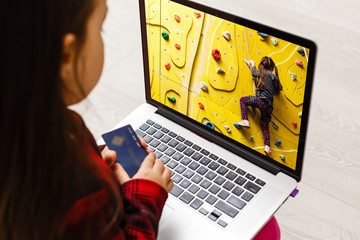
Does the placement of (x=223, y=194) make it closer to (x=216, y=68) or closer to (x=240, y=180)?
(x=240, y=180)

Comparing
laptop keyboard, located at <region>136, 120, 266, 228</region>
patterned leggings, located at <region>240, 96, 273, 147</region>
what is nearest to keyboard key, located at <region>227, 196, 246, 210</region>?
laptop keyboard, located at <region>136, 120, 266, 228</region>

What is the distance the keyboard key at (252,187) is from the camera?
730 millimetres

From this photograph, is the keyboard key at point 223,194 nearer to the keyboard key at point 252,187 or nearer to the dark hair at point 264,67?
the keyboard key at point 252,187

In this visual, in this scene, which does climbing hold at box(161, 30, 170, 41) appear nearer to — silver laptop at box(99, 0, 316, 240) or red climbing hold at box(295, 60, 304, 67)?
silver laptop at box(99, 0, 316, 240)

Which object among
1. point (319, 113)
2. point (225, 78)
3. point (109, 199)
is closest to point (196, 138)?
point (225, 78)

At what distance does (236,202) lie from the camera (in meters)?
0.71

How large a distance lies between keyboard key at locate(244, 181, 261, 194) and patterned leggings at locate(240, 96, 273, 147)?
0.07m

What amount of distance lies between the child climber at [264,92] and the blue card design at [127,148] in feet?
0.57

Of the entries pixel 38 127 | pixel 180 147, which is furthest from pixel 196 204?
pixel 38 127

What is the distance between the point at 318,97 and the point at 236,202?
649 mm

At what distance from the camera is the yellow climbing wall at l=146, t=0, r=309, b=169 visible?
63cm

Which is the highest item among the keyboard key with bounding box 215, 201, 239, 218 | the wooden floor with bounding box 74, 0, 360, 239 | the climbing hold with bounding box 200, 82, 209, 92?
the climbing hold with bounding box 200, 82, 209, 92

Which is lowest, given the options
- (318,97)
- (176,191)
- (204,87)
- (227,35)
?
(318,97)

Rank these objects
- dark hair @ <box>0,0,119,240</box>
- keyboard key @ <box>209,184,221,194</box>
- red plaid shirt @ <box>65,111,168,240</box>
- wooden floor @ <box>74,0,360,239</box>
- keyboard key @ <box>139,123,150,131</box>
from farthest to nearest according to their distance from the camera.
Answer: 1. wooden floor @ <box>74,0,360,239</box>
2. keyboard key @ <box>139,123,150,131</box>
3. keyboard key @ <box>209,184,221,194</box>
4. red plaid shirt @ <box>65,111,168,240</box>
5. dark hair @ <box>0,0,119,240</box>
